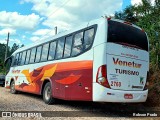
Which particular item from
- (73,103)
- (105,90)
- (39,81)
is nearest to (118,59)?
(105,90)

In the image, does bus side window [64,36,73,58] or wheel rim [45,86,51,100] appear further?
wheel rim [45,86,51,100]

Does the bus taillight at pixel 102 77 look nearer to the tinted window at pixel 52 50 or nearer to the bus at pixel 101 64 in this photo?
the bus at pixel 101 64

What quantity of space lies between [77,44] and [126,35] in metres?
1.82

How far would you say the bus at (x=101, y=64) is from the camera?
8.95 m

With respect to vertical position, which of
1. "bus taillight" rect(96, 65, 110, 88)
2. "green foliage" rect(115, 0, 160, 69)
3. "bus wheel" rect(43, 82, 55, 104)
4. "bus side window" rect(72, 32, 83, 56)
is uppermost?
"green foliage" rect(115, 0, 160, 69)

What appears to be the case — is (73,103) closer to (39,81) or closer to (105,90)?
(39,81)

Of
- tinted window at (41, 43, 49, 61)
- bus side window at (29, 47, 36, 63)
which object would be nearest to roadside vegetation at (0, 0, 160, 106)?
tinted window at (41, 43, 49, 61)

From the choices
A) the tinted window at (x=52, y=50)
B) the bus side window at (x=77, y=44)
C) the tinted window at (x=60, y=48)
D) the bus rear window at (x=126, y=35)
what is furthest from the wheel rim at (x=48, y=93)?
the bus rear window at (x=126, y=35)

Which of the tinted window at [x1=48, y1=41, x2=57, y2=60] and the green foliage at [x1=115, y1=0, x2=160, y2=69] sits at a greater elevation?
the green foliage at [x1=115, y1=0, x2=160, y2=69]

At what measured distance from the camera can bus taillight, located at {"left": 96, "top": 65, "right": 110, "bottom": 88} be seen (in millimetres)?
8828

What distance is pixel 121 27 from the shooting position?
31.9 ft

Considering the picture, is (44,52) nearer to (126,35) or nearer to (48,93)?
(48,93)

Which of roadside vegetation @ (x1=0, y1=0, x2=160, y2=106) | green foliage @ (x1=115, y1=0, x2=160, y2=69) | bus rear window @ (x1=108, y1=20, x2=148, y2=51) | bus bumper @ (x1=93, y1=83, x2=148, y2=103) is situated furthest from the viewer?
green foliage @ (x1=115, y1=0, x2=160, y2=69)

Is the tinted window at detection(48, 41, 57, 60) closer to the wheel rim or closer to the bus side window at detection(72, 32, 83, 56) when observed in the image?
the wheel rim
